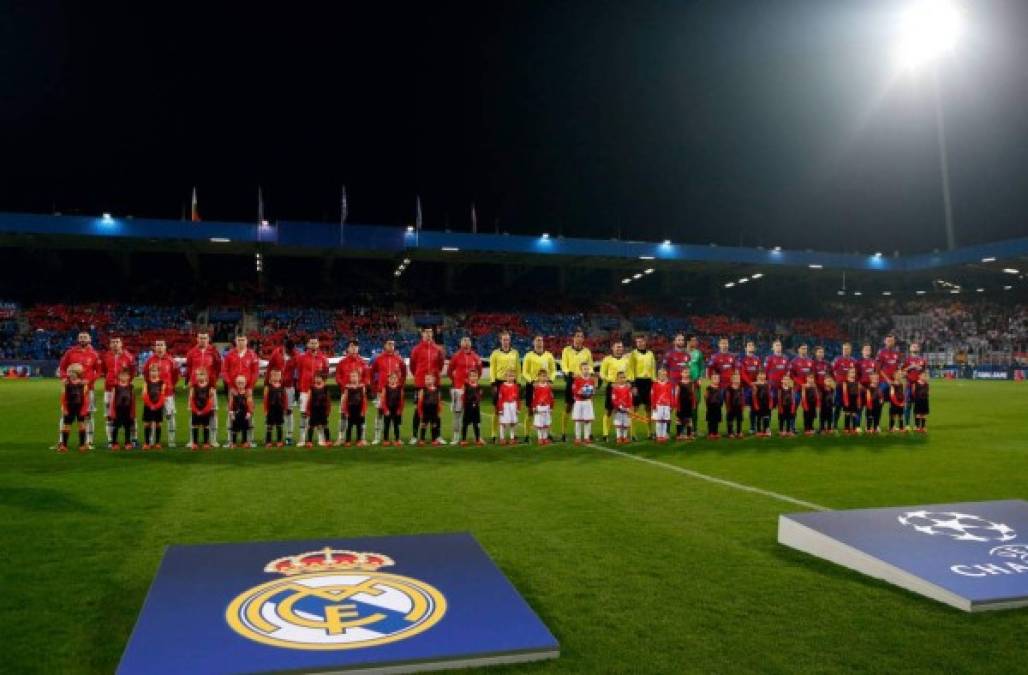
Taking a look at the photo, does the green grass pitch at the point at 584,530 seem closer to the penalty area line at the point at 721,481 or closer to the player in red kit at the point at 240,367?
the penalty area line at the point at 721,481

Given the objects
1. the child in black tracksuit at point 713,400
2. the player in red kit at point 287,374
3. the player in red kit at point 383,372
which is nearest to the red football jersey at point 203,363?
the player in red kit at point 287,374

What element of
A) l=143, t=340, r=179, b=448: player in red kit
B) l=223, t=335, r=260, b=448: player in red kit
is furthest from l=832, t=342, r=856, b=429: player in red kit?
l=143, t=340, r=179, b=448: player in red kit

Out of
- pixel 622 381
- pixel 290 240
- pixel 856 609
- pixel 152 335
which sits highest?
pixel 290 240

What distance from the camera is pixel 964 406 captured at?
21141mm

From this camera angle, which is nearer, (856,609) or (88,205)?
(856,609)

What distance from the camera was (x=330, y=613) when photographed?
4105 millimetres

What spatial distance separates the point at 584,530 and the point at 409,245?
32564 millimetres

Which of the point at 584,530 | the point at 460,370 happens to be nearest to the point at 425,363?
the point at 460,370

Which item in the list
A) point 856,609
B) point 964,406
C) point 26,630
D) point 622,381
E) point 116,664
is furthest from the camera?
point 964,406

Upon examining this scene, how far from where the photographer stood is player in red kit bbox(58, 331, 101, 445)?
11.4 m

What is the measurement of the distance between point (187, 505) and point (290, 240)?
30.6m

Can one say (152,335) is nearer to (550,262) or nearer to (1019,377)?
(550,262)

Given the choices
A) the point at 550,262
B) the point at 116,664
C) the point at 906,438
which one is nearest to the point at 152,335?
the point at 550,262

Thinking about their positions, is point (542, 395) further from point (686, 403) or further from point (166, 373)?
point (166, 373)
